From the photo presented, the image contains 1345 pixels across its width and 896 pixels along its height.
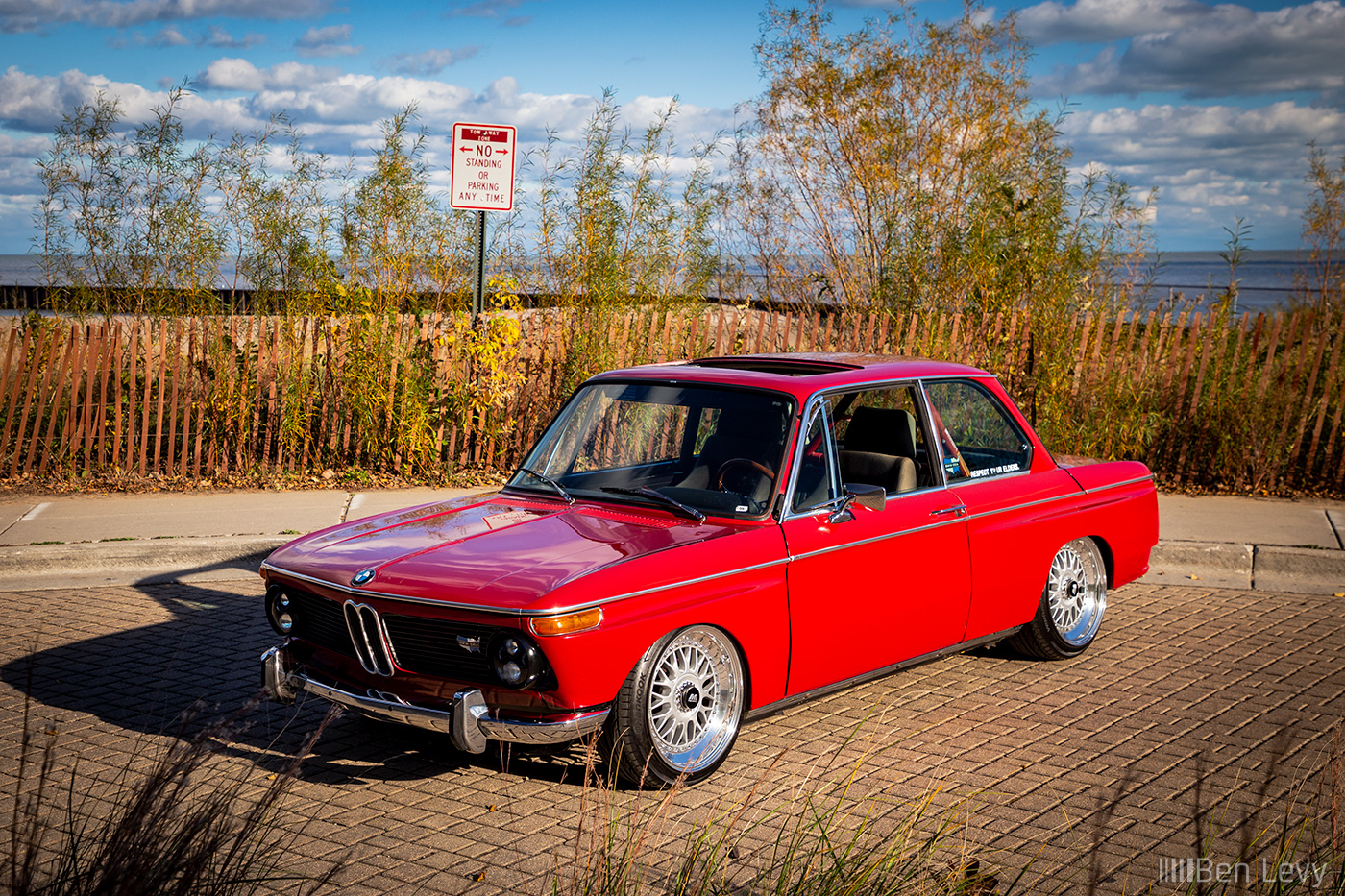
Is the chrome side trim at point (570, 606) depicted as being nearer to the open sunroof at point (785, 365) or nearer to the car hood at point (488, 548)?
the car hood at point (488, 548)

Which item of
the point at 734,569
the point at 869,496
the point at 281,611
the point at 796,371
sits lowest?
the point at 281,611

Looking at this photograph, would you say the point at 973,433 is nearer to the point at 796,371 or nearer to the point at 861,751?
the point at 796,371

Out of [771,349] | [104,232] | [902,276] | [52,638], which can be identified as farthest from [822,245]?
[52,638]

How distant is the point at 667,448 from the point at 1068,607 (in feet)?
8.57

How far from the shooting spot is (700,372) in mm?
5516

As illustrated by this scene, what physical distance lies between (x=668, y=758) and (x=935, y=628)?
172cm

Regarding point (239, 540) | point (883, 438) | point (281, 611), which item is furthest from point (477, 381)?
point (281, 611)

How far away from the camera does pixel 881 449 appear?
575 centimetres

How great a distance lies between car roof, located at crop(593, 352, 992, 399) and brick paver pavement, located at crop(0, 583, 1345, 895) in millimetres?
1217

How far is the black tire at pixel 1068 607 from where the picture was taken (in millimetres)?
6242

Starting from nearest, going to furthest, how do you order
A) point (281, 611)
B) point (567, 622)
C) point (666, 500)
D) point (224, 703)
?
1. point (567, 622)
2. point (281, 611)
3. point (666, 500)
4. point (224, 703)

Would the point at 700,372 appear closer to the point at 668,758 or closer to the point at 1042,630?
the point at 668,758

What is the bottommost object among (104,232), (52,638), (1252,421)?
(52,638)

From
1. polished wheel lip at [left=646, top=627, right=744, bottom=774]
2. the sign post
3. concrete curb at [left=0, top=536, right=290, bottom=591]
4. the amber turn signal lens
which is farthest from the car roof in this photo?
the sign post
